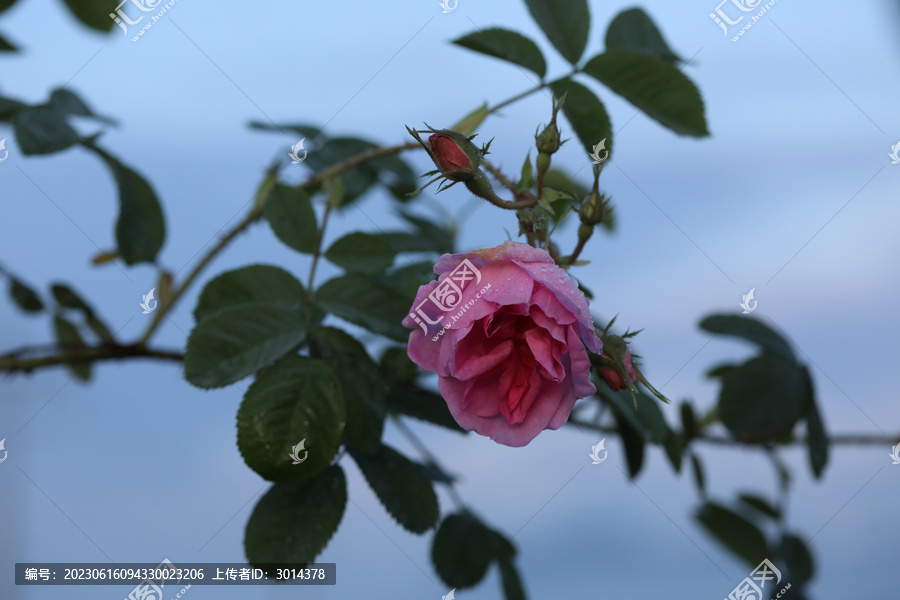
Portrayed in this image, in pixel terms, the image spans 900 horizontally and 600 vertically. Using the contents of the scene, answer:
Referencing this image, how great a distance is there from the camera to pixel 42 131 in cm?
98

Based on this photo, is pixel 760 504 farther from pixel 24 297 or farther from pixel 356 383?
pixel 24 297

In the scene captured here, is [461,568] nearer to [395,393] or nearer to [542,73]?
[395,393]

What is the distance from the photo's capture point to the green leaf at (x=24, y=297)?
1.23m

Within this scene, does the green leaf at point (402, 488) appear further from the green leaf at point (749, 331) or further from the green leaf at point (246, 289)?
the green leaf at point (749, 331)

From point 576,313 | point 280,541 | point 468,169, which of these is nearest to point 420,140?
point 468,169

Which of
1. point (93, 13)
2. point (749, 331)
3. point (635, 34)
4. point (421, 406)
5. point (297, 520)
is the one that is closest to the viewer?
point (297, 520)

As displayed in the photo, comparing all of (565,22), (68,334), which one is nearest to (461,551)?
(565,22)

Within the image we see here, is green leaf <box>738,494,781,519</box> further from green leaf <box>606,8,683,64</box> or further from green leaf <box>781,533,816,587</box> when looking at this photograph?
green leaf <box>606,8,683,64</box>

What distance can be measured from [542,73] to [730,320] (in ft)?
2.04

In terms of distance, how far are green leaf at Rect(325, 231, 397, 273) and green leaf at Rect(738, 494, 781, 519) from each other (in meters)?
1.16

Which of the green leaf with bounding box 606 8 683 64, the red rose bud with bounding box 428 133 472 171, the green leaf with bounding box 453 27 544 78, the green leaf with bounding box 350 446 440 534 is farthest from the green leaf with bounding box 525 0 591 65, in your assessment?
the green leaf with bounding box 350 446 440 534

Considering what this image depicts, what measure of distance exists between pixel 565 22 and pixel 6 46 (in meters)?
0.93

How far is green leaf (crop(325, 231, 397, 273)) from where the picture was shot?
0.92m

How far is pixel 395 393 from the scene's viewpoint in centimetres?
91
